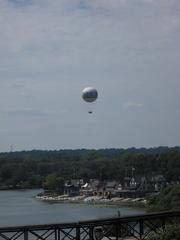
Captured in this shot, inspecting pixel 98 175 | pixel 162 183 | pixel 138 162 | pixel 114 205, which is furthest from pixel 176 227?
pixel 98 175

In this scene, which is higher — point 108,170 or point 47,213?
point 108,170

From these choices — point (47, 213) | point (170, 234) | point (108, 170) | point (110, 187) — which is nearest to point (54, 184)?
point (110, 187)

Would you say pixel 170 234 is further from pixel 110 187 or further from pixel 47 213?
pixel 110 187

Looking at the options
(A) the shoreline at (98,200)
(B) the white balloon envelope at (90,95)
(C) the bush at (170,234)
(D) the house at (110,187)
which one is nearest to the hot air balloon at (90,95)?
(B) the white balloon envelope at (90,95)

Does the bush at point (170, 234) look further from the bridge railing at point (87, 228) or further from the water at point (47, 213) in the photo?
the water at point (47, 213)

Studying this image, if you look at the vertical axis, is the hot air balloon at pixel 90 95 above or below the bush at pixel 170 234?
above

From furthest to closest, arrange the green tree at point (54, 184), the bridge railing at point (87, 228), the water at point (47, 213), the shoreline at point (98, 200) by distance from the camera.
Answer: the green tree at point (54, 184) < the shoreline at point (98, 200) < the water at point (47, 213) < the bridge railing at point (87, 228)

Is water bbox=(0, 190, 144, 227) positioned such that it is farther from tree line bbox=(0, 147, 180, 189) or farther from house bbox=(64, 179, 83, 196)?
tree line bbox=(0, 147, 180, 189)

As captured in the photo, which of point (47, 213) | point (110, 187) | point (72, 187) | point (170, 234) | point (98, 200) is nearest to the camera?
point (170, 234)

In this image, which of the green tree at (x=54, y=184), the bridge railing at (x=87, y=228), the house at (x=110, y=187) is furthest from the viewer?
the green tree at (x=54, y=184)

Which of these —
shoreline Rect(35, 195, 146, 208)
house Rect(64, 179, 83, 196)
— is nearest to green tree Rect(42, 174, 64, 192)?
house Rect(64, 179, 83, 196)

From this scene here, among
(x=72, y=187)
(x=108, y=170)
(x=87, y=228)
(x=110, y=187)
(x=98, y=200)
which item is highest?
(x=108, y=170)

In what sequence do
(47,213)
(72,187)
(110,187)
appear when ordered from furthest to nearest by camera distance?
(72,187)
(110,187)
(47,213)
